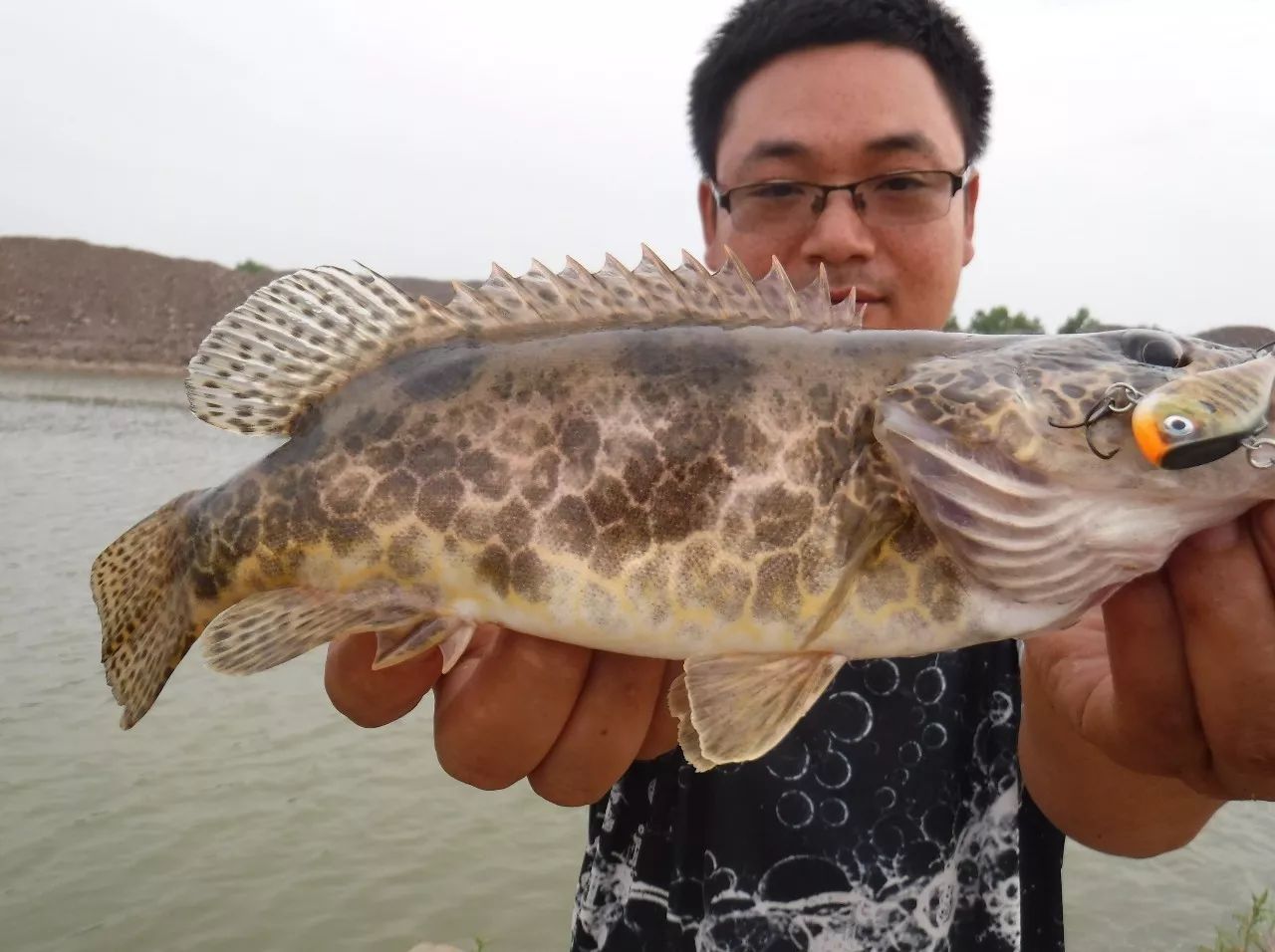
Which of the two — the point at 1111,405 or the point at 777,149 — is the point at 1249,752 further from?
the point at 777,149

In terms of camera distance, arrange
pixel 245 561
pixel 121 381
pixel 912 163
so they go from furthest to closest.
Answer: pixel 121 381, pixel 912 163, pixel 245 561

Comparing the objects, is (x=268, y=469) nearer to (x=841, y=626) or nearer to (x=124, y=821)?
(x=841, y=626)

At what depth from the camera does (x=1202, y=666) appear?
182cm

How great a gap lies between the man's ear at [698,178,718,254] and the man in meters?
0.03

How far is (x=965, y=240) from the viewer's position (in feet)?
13.7

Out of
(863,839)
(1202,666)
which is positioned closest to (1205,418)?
(1202,666)

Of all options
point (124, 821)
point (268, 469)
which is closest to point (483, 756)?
point (268, 469)

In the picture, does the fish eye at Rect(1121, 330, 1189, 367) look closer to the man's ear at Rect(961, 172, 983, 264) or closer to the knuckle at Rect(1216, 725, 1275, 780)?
the knuckle at Rect(1216, 725, 1275, 780)

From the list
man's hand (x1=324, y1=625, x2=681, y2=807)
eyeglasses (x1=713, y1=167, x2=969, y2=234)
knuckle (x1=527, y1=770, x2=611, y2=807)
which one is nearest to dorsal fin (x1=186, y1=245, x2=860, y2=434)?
man's hand (x1=324, y1=625, x2=681, y2=807)

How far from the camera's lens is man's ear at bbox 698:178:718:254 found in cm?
426

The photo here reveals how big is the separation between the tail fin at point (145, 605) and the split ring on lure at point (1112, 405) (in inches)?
90.7

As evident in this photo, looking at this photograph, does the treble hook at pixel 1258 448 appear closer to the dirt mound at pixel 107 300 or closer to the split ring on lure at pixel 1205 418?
the split ring on lure at pixel 1205 418

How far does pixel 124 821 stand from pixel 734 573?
611cm

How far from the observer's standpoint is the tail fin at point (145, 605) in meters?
2.40
